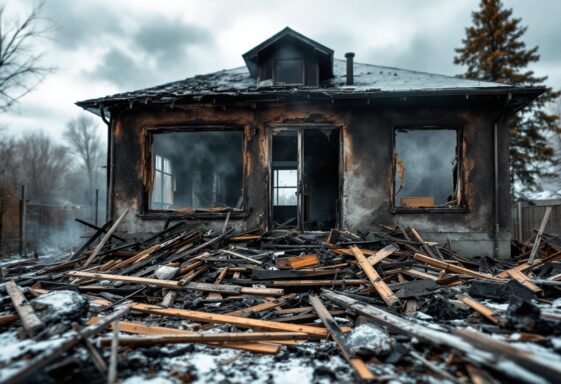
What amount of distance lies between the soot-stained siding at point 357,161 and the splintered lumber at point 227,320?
4.02 m

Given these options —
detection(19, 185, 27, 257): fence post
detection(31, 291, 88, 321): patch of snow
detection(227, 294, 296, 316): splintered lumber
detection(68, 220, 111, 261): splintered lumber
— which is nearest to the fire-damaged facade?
detection(68, 220, 111, 261): splintered lumber

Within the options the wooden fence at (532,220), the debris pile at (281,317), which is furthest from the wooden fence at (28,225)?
the wooden fence at (532,220)

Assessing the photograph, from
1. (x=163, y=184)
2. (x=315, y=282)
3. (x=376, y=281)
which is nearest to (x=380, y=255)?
(x=376, y=281)

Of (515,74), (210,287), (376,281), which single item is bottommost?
(210,287)

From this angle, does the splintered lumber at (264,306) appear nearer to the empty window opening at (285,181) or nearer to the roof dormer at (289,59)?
the roof dormer at (289,59)

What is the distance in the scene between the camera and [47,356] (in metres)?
2.51

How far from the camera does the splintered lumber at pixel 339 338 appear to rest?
8.74ft

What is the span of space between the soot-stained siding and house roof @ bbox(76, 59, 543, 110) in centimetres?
46

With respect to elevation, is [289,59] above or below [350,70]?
above

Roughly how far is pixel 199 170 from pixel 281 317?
427 inches

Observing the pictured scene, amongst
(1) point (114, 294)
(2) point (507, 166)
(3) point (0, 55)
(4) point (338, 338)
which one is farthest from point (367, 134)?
(3) point (0, 55)

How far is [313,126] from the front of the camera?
325 inches

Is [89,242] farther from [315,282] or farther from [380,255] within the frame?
[380,255]

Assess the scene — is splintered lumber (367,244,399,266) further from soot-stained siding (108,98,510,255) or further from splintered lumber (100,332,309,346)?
splintered lumber (100,332,309,346)
